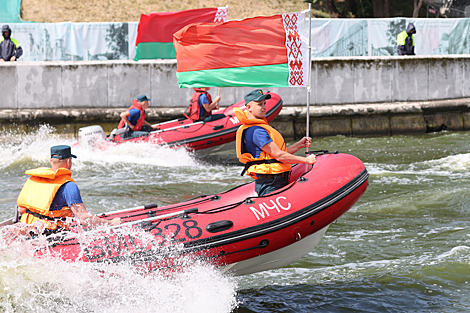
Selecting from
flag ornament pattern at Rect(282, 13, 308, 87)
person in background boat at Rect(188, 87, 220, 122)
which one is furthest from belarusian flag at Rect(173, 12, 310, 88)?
person in background boat at Rect(188, 87, 220, 122)

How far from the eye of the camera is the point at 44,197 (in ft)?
14.1

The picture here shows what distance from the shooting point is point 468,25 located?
633 inches

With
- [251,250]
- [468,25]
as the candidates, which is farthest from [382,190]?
[468,25]

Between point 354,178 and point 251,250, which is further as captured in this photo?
point 354,178

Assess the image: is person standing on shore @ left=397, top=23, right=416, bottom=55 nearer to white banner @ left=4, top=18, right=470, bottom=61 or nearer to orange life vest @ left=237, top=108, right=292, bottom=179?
white banner @ left=4, top=18, right=470, bottom=61

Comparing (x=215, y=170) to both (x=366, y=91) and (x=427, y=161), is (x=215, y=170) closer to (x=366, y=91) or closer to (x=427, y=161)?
(x=427, y=161)

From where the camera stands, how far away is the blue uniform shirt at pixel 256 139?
4.93 metres

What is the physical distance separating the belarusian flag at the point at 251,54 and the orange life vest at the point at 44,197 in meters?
2.43

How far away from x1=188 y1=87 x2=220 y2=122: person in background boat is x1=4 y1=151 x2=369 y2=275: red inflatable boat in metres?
5.32

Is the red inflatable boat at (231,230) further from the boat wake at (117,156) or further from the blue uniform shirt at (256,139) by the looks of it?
A: the boat wake at (117,156)

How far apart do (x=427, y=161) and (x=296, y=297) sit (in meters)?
6.26

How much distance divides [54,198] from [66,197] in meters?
0.10

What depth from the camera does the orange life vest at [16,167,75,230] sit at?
4305 millimetres

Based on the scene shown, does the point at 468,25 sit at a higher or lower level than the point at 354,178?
higher
